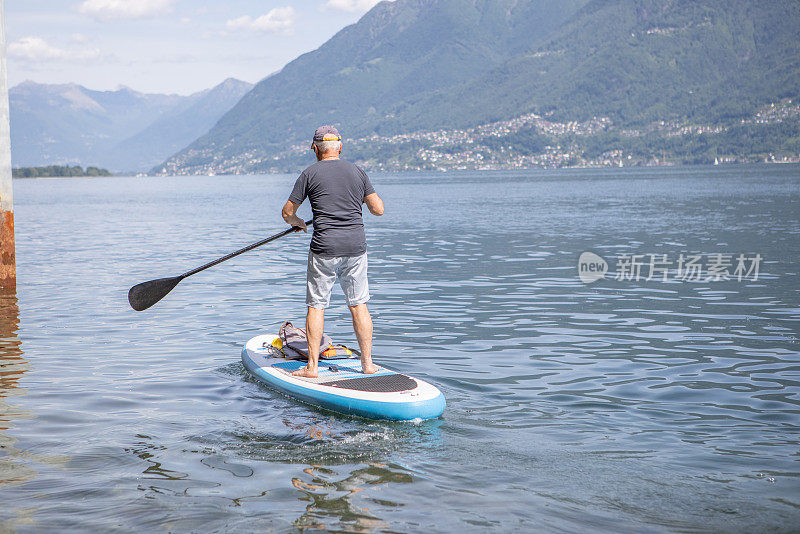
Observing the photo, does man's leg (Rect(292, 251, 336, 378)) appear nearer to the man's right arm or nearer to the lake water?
the man's right arm

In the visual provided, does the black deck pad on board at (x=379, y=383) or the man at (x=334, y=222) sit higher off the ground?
the man at (x=334, y=222)

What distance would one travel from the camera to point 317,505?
6457mm

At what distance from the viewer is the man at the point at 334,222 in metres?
8.99

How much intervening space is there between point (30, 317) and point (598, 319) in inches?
473

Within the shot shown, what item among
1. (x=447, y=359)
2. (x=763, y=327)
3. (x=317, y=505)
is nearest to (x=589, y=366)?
(x=447, y=359)

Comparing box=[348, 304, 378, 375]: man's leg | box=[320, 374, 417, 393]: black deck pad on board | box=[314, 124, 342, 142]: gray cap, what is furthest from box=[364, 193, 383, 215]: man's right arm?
box=[320, 374, 417, 393]: black deck pad on board

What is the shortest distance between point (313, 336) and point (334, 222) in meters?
1.47

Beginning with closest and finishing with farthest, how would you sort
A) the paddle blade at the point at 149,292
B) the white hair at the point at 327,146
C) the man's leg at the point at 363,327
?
the white hair at the point at 327,146
the man's leg at the point at 363,327
the paddle blade at the point at 149,292

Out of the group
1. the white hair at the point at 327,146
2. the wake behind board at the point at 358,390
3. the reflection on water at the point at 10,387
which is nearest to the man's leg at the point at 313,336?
the wake behind board at the point at 358,390

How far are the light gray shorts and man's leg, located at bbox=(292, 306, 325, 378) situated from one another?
130mm

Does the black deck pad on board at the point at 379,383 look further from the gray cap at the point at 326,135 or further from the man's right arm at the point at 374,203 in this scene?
the gray cap at the point at 326,135

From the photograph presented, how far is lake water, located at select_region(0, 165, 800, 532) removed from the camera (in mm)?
6422

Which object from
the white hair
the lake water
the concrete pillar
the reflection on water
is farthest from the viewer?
the concrete pillar

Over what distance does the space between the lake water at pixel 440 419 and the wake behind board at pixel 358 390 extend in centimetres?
19
